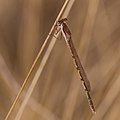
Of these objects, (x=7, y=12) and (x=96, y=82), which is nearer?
(x=96, y=82)

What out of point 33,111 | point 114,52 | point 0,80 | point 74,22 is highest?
point 74,22

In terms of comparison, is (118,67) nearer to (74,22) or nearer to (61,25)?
(74,22)

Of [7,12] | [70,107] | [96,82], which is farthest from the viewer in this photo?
[7,12]

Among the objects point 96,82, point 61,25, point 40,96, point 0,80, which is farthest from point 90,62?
point 61,25

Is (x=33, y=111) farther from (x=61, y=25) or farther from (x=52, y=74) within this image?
(x=61, y=25)

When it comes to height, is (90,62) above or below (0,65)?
above

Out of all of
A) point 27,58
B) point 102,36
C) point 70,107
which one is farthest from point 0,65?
point 102,36

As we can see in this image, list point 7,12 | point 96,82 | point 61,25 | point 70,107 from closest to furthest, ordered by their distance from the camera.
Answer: point 61,25 < point 70,107 < point 96,82 < point 7,12
